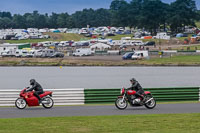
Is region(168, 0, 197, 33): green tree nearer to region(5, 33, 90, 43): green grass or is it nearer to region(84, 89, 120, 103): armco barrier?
region(5, 33, 90, 43): green grass

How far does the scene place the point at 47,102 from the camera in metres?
24.7

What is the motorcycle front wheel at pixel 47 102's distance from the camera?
80.6ft

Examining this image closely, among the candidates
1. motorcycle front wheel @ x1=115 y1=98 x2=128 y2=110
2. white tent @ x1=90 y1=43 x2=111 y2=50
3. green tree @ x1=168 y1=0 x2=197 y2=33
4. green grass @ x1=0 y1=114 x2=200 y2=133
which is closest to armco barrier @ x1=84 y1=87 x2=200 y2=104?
motorcycle front wheel @ x1=115 y1=98 x2=128 y2=110

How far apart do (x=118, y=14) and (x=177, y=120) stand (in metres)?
181

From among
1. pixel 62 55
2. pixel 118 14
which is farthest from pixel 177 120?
pixel 118 14

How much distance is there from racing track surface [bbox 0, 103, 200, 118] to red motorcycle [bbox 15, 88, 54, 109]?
0.30 metres

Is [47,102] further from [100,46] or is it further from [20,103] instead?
[100,46]

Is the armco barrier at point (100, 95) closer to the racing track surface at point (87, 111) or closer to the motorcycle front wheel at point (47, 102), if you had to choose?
the racing track surface at point (87, 111)

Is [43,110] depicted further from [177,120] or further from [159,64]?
[159,64]

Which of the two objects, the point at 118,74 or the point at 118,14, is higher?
the point at 118,14

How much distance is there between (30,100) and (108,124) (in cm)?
626

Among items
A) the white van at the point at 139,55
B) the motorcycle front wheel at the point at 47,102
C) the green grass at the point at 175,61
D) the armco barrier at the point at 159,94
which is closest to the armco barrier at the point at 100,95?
the armco barrier at the point at 159,94

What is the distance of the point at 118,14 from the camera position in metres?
199

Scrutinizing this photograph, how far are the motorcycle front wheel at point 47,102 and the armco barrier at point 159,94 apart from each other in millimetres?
3333
